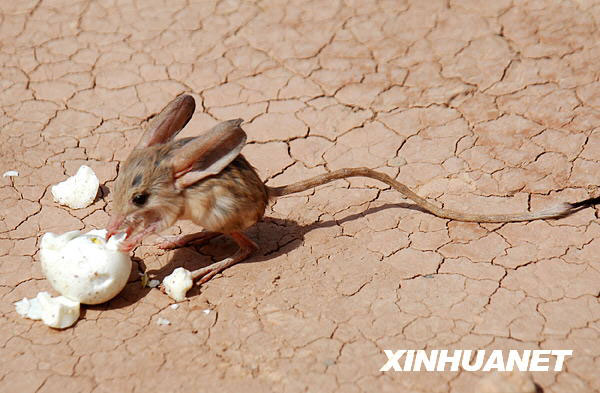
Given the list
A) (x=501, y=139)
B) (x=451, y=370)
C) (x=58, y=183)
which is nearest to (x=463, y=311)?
(x=451, y=370)

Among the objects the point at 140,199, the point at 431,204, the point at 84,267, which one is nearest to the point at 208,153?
the point at 140,199

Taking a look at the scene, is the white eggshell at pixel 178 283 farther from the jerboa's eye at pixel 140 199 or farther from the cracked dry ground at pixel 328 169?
the jerboa's eye at pixel 140 199

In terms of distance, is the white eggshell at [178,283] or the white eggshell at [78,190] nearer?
the white eggshell at [178,283]

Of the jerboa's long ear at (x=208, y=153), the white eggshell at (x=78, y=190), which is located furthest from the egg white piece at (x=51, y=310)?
the white eggshell at (x=78, y=190)

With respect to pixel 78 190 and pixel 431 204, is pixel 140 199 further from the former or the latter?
pixel 431 204

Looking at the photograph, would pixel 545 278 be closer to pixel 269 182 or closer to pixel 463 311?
pixel 463 311
